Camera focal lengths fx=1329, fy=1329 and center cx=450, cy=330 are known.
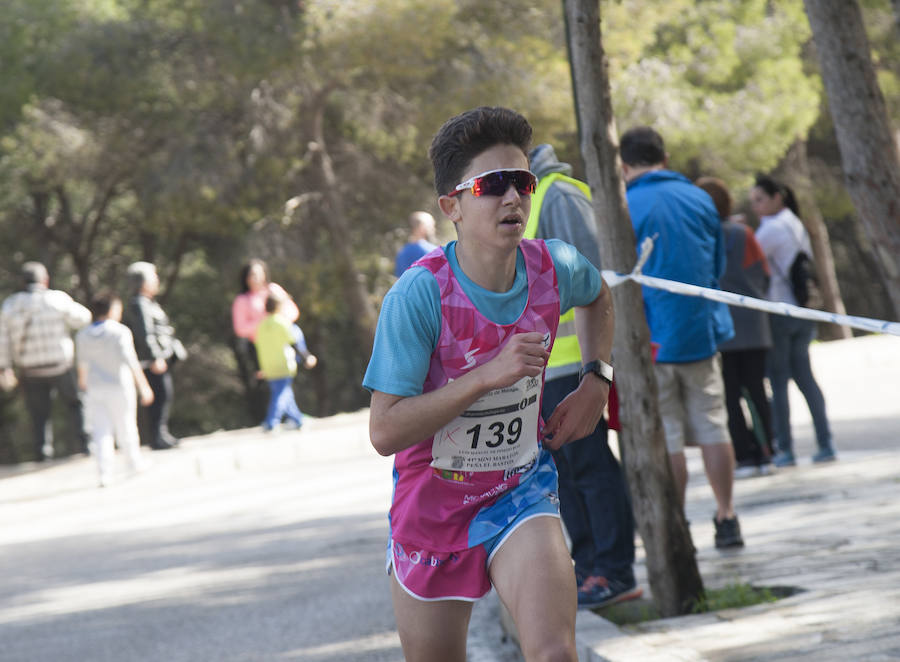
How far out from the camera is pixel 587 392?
359cm

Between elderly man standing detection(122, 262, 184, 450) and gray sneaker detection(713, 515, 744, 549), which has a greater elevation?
elderly man standing detection(122, 262, 184, 450)

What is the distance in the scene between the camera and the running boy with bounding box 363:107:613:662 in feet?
10.4

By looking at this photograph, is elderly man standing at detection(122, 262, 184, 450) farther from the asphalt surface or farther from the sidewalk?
the sidewalk

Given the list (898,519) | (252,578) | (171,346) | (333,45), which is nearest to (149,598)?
(252,578)

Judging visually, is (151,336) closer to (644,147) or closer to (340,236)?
(644,147)

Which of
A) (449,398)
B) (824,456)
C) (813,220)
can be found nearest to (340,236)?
(813,220)

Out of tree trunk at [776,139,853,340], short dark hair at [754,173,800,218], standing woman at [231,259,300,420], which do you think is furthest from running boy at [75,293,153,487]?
tree trunk at [776,139,853,340]

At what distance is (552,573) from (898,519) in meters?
4.18

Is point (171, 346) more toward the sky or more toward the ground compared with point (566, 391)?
more toward the sky

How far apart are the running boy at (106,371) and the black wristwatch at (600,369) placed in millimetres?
9767

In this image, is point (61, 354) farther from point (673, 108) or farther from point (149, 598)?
point (673, 108)

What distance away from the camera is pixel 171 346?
584 inches

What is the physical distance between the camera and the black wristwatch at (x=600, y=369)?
3.65 meters

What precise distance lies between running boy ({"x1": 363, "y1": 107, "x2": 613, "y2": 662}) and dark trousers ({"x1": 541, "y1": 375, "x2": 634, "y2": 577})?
240 cm
